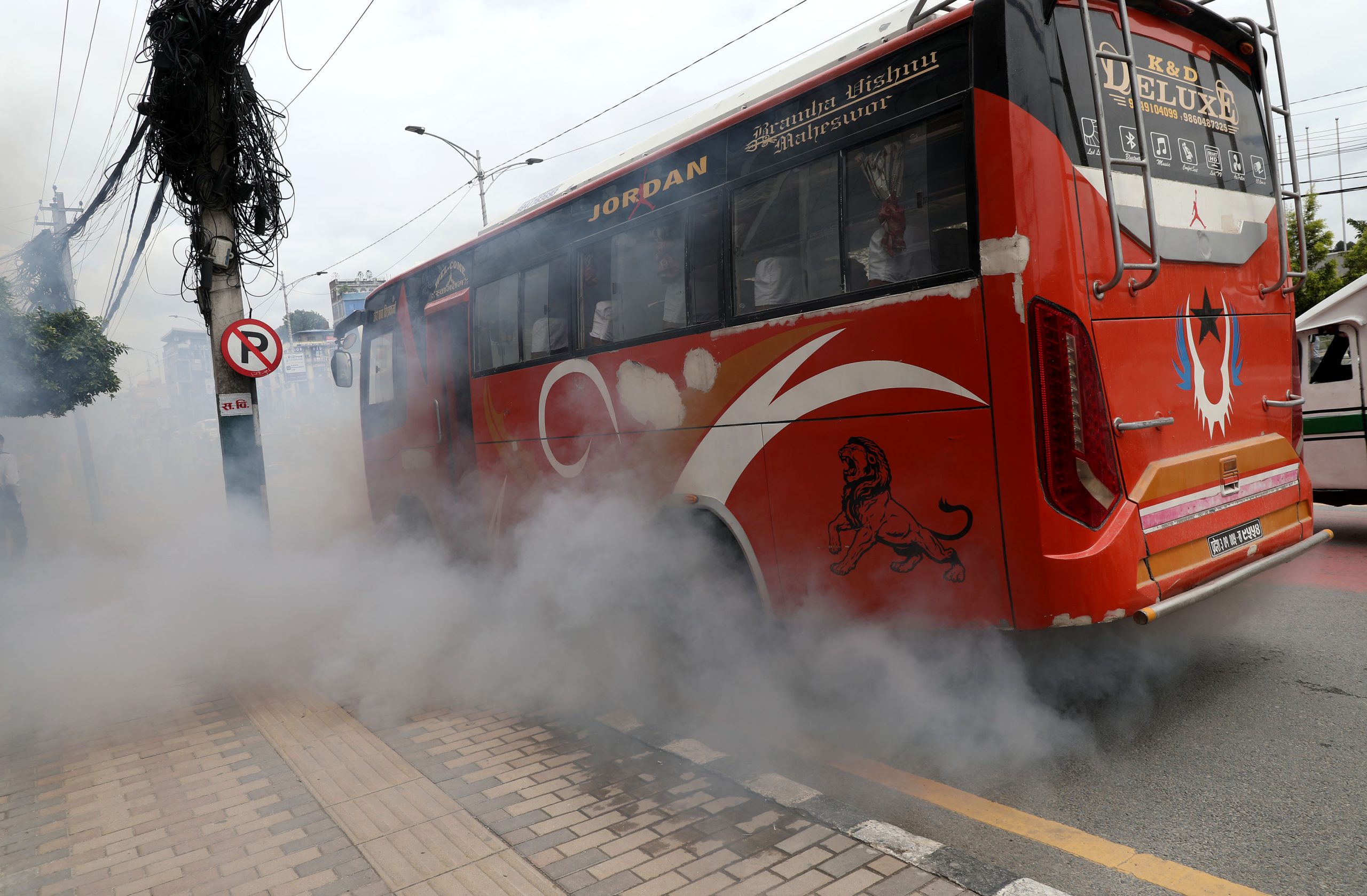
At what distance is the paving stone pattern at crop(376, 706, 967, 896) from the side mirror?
5041mm

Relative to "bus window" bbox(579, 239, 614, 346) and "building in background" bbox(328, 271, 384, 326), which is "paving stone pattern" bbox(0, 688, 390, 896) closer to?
Answer: "bus window" bbox(579, 239, 614, 346)

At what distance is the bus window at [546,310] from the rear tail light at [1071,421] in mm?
3384

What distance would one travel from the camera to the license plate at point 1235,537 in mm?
3633

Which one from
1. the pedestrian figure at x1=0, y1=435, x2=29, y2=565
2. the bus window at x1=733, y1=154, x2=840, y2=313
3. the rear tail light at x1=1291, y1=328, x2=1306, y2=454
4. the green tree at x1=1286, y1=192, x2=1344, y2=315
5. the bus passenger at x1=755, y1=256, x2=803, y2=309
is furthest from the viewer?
the green tree at x1=1286, y1=192, x2=1344, y2=315

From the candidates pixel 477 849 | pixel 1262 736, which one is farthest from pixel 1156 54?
pixel 477 849

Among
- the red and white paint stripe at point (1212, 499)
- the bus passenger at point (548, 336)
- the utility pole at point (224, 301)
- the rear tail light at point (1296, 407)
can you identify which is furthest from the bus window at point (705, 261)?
the utility pole at point (224, 301)

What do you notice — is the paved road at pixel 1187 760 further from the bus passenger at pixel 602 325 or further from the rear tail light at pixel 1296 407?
the bus passenger at pixel 602 325

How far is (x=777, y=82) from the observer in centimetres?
444

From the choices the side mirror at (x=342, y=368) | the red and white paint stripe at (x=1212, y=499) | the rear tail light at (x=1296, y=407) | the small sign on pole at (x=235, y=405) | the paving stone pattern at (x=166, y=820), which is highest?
the side mirror at (x=342, y=368)

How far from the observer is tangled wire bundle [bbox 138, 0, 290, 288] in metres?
7.62

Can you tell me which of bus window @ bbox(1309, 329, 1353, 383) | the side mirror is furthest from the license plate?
the side mirror

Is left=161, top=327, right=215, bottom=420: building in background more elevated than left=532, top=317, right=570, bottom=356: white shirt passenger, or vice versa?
left=161, top=327, right=215, bottom=420: building in background

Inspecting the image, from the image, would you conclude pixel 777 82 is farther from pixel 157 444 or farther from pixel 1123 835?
pixel 157 444

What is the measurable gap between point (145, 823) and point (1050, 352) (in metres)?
4.25
